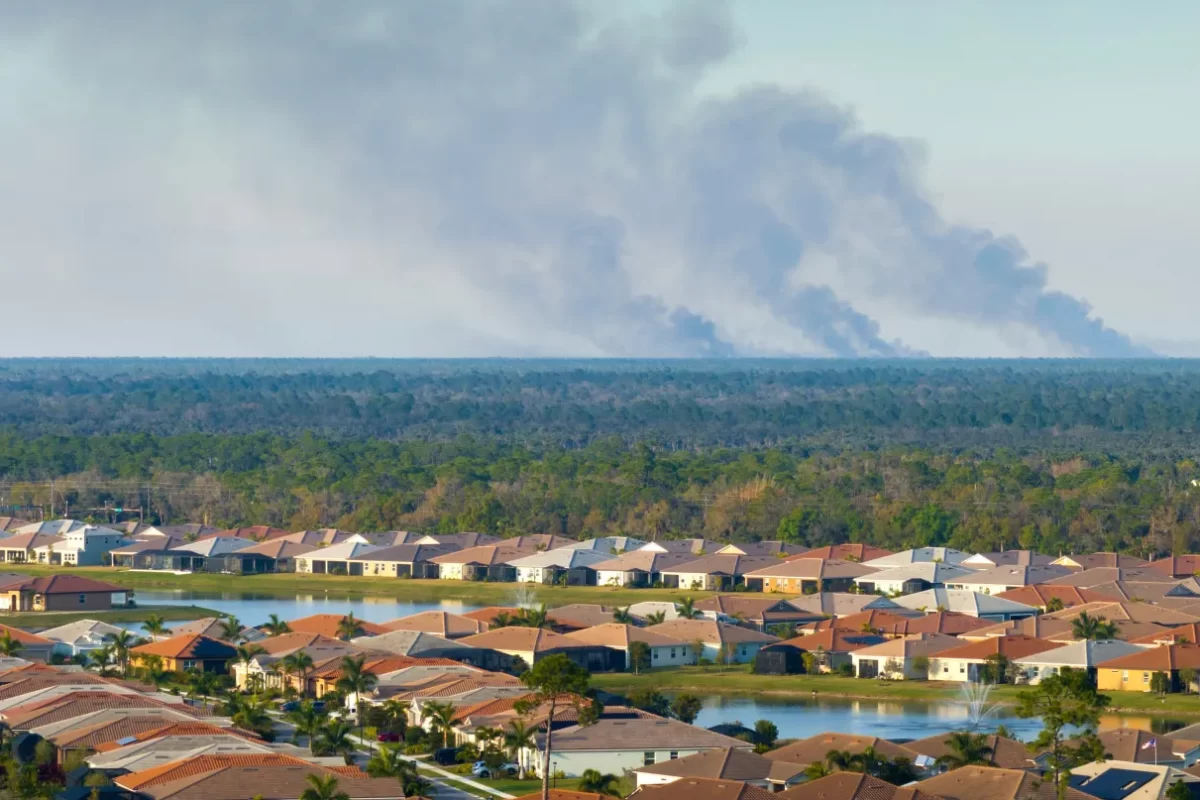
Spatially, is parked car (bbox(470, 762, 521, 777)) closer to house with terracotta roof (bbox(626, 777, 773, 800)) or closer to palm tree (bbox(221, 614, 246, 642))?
house with terracotta roof (bbox(626, 777, 773, 800))

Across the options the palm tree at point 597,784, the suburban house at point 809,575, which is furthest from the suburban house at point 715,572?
the palm tree at point 597,784

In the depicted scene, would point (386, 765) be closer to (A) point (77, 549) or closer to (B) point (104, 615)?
(B) point (104, 615)

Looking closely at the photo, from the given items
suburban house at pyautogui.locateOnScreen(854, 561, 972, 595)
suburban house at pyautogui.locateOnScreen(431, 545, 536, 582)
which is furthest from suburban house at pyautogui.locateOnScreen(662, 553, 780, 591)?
suburban house at pyautogui.locateOnScreen(431, 545, 536, 582)

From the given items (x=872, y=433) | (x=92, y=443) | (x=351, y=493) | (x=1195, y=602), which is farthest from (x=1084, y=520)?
(x=872, y=433)

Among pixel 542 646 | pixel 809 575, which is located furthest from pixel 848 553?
pixel 542 646

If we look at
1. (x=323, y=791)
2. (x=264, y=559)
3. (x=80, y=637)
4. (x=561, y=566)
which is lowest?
(x=264, y=559)

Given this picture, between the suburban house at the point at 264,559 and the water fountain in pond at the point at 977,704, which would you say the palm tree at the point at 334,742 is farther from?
the suburban house at the point at 264,559
